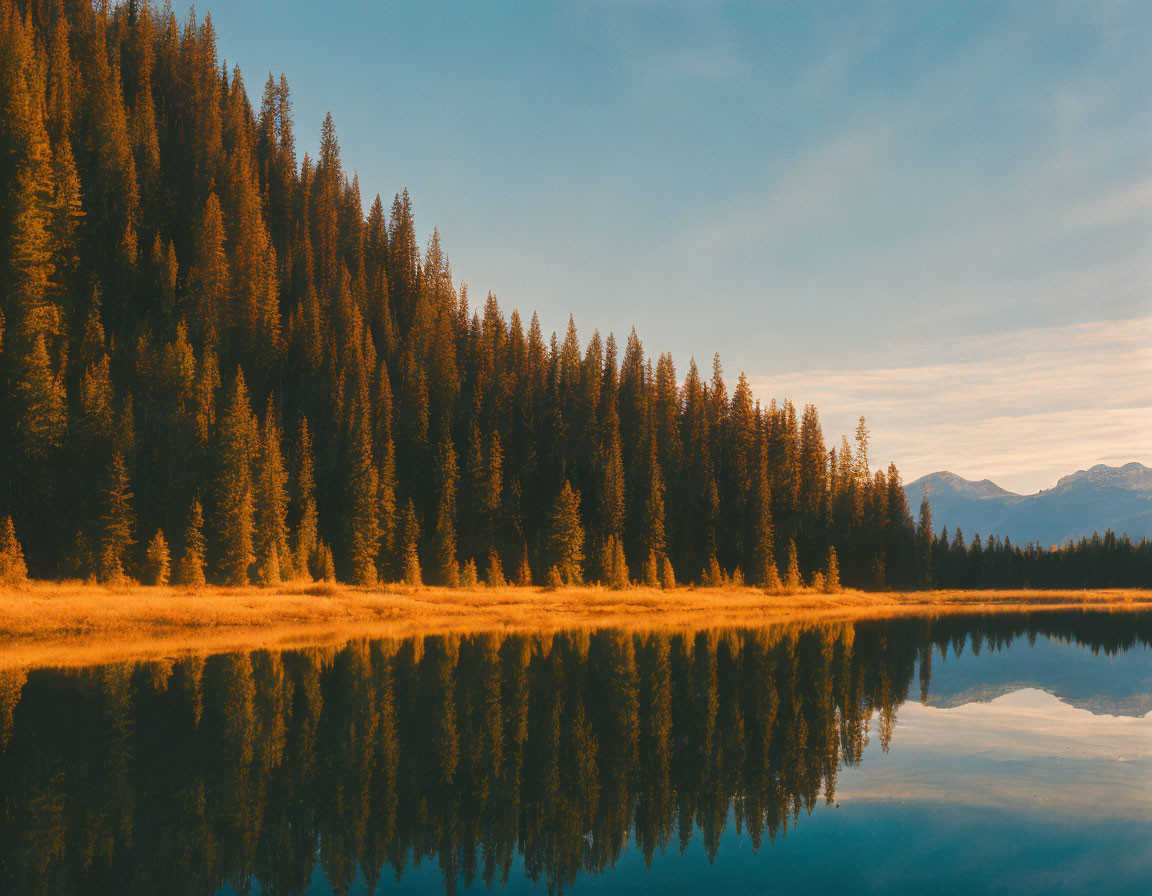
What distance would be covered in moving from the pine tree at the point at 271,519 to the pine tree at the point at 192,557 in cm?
604

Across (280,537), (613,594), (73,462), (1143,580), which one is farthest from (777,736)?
(1143,580)

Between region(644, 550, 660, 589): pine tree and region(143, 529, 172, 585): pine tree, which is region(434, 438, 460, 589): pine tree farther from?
region(143, 529, 172, 585): pine tree

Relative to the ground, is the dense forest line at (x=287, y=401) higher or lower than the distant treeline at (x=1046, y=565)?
higher

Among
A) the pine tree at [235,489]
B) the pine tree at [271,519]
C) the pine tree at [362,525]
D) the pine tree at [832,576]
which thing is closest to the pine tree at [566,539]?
the pine tree at [362,525]

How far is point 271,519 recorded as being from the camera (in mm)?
70062

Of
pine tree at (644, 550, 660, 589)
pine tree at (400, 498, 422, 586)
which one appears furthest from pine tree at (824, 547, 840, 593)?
pine tree at (400, 498, 422, 586)

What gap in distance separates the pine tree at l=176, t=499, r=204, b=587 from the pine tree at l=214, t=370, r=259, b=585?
3064 millimetres

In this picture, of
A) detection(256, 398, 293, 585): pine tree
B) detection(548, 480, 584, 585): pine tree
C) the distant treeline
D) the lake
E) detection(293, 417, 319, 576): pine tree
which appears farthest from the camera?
the distant treeline

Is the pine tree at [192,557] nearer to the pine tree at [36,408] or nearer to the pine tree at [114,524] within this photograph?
the pine tree at [114,524]

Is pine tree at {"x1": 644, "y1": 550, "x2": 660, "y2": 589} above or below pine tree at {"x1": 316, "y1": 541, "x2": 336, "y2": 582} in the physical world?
below

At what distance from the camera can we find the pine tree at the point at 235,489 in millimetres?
65062

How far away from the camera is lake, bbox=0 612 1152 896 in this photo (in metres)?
12.4

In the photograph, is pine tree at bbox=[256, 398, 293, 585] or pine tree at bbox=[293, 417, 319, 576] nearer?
pine tree at bbox=[256, 398, 293, 585]

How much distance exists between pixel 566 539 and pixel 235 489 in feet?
120
